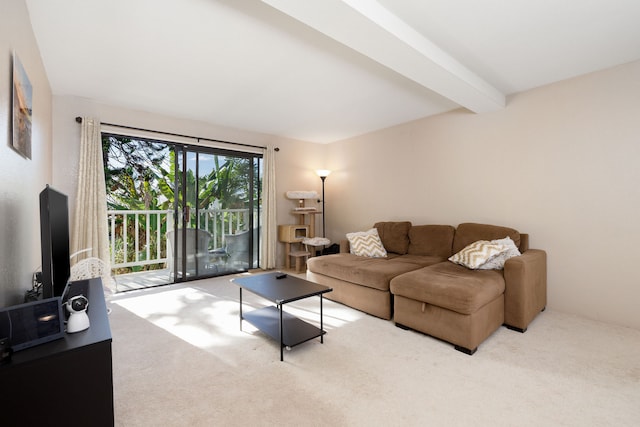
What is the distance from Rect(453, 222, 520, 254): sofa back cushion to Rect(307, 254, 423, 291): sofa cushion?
621 millimetres

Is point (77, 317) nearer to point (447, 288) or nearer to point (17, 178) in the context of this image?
point (17, 178)

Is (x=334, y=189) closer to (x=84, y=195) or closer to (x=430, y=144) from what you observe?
(x=430, y=144)

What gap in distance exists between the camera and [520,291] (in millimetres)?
2375

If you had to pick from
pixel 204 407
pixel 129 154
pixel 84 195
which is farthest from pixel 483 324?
pixel 129 154

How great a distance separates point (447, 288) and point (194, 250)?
3406 mm

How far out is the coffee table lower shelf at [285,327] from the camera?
83.2 inches

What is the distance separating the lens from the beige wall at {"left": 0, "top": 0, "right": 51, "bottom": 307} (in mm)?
1323

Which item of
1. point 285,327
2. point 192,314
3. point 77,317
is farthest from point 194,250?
point 77,317

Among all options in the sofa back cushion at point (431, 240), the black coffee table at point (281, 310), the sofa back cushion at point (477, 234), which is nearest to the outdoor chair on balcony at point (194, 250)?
the black coffee table at point (281, 310)

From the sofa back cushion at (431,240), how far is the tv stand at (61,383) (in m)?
3.25

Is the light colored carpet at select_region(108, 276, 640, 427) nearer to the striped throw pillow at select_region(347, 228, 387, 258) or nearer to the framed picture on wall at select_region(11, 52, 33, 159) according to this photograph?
the striped throw pillow at select_region(347, 228, 387, 258)

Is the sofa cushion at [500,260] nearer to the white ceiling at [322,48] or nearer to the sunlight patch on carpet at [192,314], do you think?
the white ceiling at [322,48]

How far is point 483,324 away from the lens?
2186 millimetres

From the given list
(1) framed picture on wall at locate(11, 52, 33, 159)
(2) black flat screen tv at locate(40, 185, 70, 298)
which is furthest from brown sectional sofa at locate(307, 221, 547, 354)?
(1) framed picture on wall at locate(11, 52, 33, 159)
